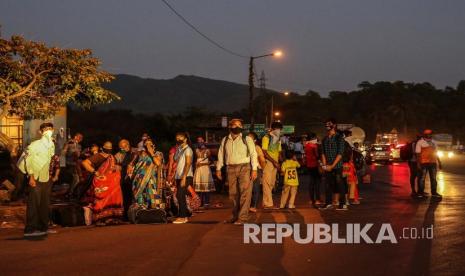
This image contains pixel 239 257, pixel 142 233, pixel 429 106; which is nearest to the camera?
pixel 239 257

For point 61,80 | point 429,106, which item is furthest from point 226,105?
point 61,80

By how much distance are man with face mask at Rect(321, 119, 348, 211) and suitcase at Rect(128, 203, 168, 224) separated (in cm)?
371

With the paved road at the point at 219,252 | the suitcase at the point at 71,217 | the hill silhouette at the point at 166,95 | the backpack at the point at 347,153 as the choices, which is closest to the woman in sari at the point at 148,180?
the paved road at the point at 219,252

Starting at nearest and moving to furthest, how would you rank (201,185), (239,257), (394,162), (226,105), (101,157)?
(239,257) < (101,157) < (201,185) < (394,162) < (226,105)

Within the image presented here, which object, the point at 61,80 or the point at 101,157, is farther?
the point at 61,80

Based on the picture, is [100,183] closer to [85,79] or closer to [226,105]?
[85,79]

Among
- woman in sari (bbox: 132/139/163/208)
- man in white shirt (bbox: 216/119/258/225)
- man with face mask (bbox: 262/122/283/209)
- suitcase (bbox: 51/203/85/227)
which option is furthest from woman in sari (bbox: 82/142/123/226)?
man with face mask (bbox: 262/122/283/209)

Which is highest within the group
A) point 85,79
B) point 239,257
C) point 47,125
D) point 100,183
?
point 85,79

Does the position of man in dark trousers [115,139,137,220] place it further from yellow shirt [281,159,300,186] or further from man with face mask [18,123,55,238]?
yellow shirt [281,159,300,186]

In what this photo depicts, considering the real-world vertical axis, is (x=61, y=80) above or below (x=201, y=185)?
above

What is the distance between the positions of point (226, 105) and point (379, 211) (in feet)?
526

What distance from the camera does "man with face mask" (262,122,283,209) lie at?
561 inches

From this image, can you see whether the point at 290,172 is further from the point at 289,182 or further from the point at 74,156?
the point at 74,156

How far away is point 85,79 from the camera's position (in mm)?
15359
